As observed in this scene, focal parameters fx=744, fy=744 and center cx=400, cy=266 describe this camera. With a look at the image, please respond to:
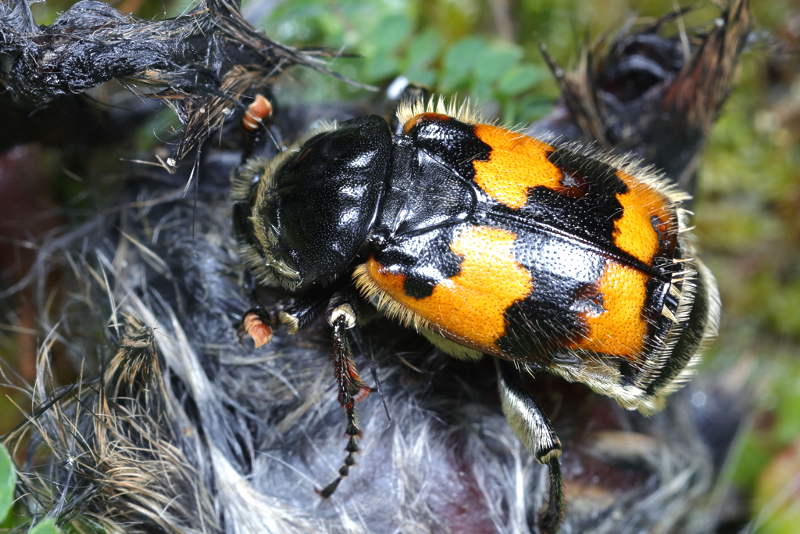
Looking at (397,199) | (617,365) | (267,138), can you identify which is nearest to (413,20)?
(267,138)

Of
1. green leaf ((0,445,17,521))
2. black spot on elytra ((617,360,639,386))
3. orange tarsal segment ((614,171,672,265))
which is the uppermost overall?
orange tarsal segment ((614,171,672,265))

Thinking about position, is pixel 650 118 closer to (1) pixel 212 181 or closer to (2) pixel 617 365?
(2) pixel 617 365

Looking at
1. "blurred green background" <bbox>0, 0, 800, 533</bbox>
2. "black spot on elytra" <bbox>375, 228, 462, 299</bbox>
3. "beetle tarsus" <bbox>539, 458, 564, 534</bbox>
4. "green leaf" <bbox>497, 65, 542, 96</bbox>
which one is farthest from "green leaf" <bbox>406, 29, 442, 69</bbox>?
"beetle tarsus" <bbox>539, 458, 564, 534</bbox>

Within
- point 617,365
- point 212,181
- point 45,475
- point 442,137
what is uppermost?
point 442,137

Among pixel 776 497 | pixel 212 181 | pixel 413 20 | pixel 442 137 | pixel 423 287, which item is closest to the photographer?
pixel 423 287

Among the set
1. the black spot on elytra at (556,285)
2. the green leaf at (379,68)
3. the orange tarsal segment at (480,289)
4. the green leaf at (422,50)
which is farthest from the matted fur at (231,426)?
the green leaf at (422,50)

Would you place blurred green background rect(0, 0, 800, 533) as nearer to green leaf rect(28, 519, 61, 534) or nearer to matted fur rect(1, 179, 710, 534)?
matted fur rect(1, 179, 710, 534)
